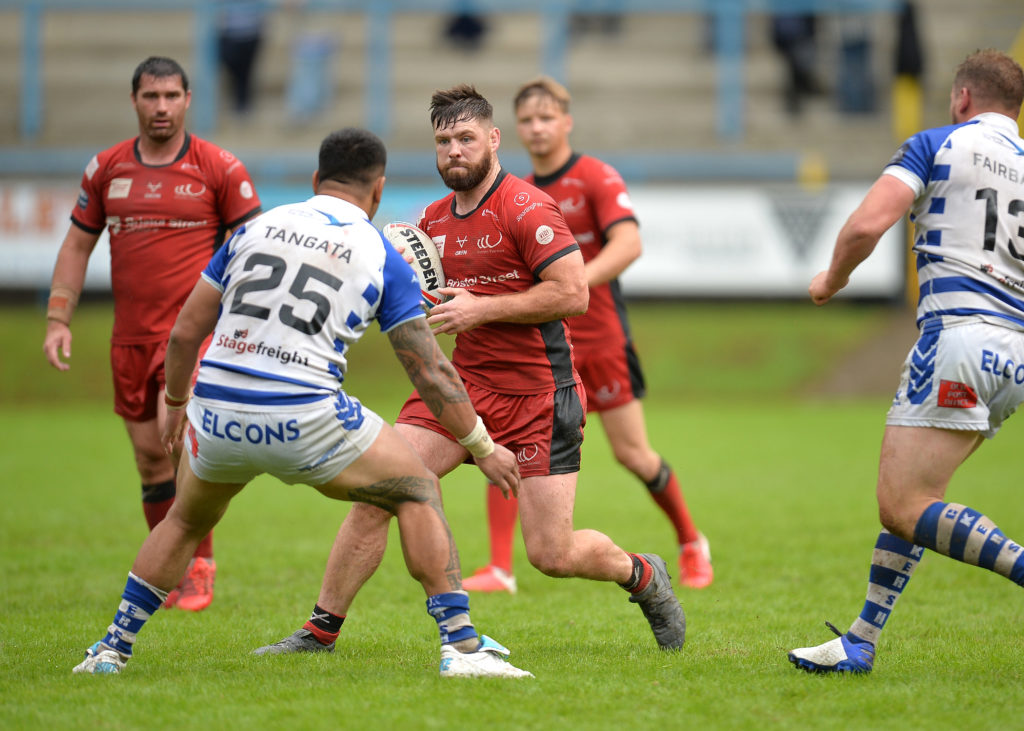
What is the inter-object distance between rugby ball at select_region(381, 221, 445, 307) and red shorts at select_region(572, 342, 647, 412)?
2.13 m

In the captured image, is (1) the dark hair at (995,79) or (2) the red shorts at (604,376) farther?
(2) the red shorts at (604,376)

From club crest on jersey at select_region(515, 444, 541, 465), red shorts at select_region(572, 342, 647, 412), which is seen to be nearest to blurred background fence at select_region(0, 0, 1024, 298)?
red shorts at select_region(572, 342, 647, 412)

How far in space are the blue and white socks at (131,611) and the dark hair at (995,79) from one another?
159 inches

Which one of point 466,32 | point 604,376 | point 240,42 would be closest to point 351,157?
point 604,376

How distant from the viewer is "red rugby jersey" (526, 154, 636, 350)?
7305 mm

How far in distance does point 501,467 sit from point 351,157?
1.44m

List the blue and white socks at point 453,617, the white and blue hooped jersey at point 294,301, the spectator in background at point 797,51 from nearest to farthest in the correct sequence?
the white and blue hooped jersey at point 294,301, the blue and white socks at point 453,617, the spectator in background at point 797,51

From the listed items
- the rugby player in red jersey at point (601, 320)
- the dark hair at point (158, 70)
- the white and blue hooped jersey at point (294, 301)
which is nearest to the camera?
the white and blue hooped jersey at point (294, 301)

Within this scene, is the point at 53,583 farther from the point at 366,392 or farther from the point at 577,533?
the point at 366,392

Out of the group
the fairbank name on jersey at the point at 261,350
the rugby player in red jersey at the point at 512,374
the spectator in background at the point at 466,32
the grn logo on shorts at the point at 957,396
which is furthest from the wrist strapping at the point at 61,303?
the spectator in background at the point at 466,32

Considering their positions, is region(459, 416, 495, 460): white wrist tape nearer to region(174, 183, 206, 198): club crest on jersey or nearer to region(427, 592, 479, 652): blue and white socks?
region(427, 592, 479, 652): blue and white socks

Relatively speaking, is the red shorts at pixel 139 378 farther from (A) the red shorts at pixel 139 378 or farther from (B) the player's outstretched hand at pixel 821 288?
(B) the player's outstretched hand at pixel 821 288

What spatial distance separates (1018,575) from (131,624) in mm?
3617

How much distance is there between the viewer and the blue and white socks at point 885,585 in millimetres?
4832
